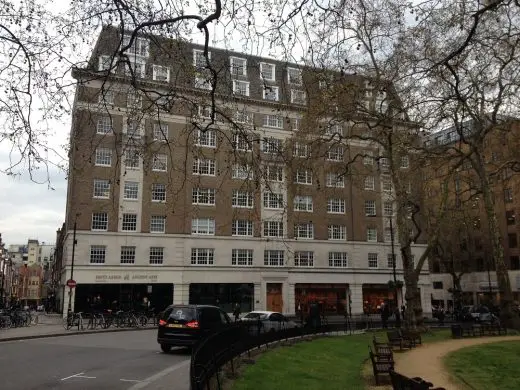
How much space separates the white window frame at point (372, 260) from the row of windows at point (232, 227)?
67.3 inches

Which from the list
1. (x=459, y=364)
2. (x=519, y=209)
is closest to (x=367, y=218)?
(x=519, y=209)

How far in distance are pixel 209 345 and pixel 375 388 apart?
5018 millimetres

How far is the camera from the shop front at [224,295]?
49.1 metres

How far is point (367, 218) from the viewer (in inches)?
2286

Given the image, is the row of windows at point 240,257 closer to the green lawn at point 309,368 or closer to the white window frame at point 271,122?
the white window frame at point 271,122

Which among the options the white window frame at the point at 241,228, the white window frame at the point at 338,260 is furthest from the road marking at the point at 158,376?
the white window frame at the point at 338,260

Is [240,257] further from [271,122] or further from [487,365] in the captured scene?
[487,365]

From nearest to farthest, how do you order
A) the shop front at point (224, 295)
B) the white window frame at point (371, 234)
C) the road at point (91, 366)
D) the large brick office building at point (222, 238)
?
the road at point (91, 366) < the large brick office building at point (222, 238) < the shop front at point (224, 295) < the white window frame at point (371, 234)

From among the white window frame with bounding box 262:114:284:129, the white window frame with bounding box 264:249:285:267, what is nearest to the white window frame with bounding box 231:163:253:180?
the white window frame with bounding box 264:249:285:267

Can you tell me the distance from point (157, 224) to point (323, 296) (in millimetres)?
19521

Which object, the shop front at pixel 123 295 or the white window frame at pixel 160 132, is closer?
the white window frame at pixel 160 132

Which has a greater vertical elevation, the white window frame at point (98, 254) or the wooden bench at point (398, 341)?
the white window frame at point (98, 254)

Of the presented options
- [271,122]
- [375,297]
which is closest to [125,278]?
[271,122]

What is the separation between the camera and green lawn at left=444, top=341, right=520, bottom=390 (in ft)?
46.2
